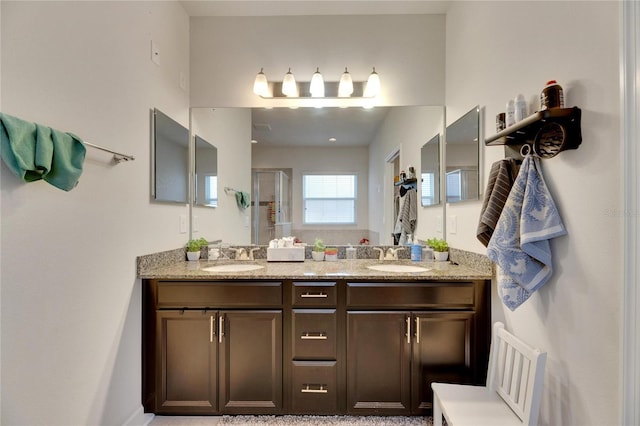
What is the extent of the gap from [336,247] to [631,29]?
1916mm

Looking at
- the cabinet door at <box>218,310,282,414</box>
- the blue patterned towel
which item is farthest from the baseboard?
the blue patterned towel

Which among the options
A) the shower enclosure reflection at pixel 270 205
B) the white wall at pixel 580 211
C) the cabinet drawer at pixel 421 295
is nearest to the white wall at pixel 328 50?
the shower enclosure reflection at pixel 270 205

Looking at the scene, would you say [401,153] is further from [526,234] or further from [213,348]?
[213,348]

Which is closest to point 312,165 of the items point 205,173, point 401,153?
point 401,153

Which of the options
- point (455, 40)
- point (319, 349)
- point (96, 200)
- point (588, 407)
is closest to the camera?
point (588, 407)

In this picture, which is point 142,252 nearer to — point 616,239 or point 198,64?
point 198,64

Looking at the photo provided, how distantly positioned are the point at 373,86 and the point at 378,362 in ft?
6.25

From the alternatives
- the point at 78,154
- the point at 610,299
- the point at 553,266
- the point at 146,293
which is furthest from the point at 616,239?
the point at 146,293

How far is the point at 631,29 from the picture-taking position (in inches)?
36.6

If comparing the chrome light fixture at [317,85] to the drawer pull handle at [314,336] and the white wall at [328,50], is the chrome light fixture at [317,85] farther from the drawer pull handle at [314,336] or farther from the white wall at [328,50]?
the drawer pull handle at [314,336]

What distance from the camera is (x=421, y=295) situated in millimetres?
1804

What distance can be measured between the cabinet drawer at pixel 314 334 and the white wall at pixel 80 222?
0.91 meters

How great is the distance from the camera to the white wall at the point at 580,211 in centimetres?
101

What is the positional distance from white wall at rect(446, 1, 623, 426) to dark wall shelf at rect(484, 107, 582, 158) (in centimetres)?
3
